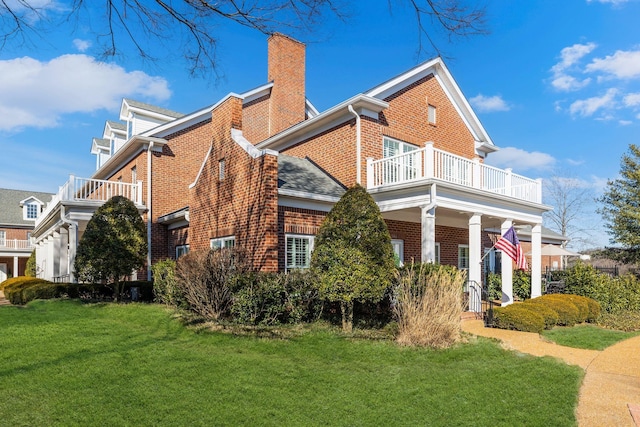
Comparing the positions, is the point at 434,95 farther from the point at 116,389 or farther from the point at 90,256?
the point at 116,389

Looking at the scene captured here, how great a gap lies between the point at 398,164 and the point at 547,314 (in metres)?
5.72

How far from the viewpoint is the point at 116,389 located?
5.29m

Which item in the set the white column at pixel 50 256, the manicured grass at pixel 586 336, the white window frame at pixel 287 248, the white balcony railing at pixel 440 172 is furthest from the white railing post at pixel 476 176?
the white column at pixel 50 256

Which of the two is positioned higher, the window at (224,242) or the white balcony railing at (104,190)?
the white balcony railing at (104,190)

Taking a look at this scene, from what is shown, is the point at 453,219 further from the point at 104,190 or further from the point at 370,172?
the point at 104,190

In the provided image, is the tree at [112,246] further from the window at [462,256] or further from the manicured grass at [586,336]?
the window at [462,256]

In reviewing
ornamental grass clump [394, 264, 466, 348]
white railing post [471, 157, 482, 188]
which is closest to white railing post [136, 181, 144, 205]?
white railing post [471, 157, 482, 188]

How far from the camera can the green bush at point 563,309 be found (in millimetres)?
11805

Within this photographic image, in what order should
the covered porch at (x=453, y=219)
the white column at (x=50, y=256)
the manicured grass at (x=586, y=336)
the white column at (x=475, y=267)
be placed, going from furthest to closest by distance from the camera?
the white column at (x=50, y=256)
the white column at (x=475, y=267)
the covered porch at (x=453, y=219)
the manicured grass at (x=586, y=336)

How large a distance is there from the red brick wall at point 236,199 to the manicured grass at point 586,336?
22.5ft

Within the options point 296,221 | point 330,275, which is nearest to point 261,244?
point 296,221

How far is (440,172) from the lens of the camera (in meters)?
13.6

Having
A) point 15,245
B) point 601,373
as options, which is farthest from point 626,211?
point 15,245

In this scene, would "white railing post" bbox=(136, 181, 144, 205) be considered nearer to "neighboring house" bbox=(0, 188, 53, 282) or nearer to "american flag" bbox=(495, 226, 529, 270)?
"american flag" bbox=(495, 226, 529, 270)
